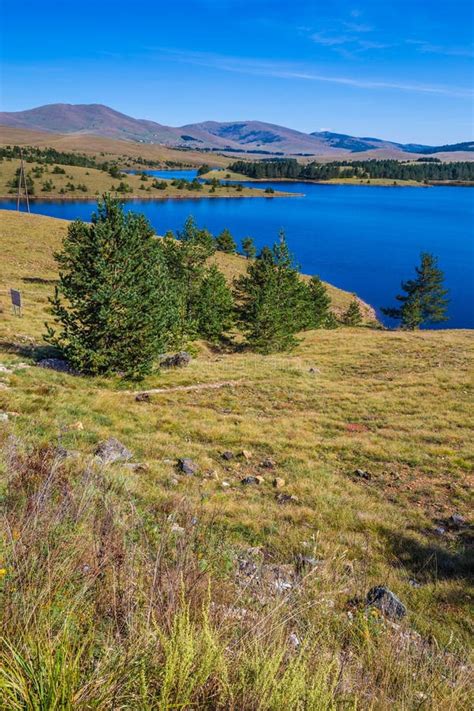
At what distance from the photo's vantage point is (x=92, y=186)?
14125cm

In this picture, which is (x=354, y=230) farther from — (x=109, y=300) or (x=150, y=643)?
(x=150, y=643)

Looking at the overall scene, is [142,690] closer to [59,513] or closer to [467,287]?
[59,513]

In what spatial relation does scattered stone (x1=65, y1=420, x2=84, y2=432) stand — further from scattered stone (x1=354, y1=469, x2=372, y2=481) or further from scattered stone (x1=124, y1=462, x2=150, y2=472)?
scattered stone (x1=354, y1=469, x2=372, y2=481)

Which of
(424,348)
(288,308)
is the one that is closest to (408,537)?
(424,348)

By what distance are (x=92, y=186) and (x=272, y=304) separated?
129 m

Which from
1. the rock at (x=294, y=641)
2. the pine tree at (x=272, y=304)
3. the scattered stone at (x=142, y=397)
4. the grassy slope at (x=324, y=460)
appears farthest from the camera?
the pine tree at (x=272, y=304)

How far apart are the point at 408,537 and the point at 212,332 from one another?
27.3 meters

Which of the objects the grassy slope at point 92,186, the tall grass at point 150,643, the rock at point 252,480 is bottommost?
the rock at point 252,480

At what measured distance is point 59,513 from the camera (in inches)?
168

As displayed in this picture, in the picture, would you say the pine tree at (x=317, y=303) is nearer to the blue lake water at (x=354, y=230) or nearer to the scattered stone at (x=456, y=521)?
the blue lake water at (x=354, y=230)

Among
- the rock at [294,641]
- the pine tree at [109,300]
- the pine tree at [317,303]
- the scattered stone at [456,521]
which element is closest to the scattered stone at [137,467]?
the rock at [294,641]

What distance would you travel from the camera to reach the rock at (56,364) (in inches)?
692

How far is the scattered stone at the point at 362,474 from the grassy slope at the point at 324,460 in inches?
7.0

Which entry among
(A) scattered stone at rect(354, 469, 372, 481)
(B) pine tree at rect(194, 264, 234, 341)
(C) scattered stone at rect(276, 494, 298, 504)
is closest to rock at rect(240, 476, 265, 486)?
(C) scattered stone at rect(276, 494, 298, 504)
